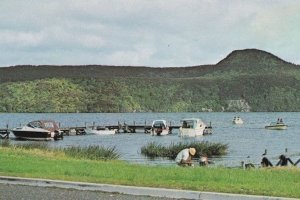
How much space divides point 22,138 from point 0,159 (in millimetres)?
63599

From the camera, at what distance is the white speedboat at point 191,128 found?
95812 millimetres

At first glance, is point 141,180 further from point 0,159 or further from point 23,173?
point 0,159

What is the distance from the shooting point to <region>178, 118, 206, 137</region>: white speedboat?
314 feet

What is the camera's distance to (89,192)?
51.6 feet

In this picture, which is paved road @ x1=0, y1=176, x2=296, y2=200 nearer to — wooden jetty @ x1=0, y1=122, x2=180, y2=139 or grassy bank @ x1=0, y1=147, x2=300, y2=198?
grassy bank @ x1=0, y1=147, x2=300, y2=198

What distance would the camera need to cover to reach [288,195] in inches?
575

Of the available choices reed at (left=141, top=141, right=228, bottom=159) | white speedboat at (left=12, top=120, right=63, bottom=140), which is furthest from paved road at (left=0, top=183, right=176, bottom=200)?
white speedboat at (left=12, top=120, right=63, bottom=140)

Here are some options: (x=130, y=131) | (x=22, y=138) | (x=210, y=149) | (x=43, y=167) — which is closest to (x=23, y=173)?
(x=43, y=167)

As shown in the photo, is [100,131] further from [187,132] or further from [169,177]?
[169,177]

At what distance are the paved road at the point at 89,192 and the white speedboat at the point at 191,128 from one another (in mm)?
79134

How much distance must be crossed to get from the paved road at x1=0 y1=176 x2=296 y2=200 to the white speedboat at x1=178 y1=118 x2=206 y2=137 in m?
79.1

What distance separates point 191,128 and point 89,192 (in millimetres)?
81493

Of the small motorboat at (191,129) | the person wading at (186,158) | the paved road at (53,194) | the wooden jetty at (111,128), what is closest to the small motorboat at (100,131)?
the wooden jetty at (111,128)

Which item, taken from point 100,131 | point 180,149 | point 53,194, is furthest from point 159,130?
point 53,194
